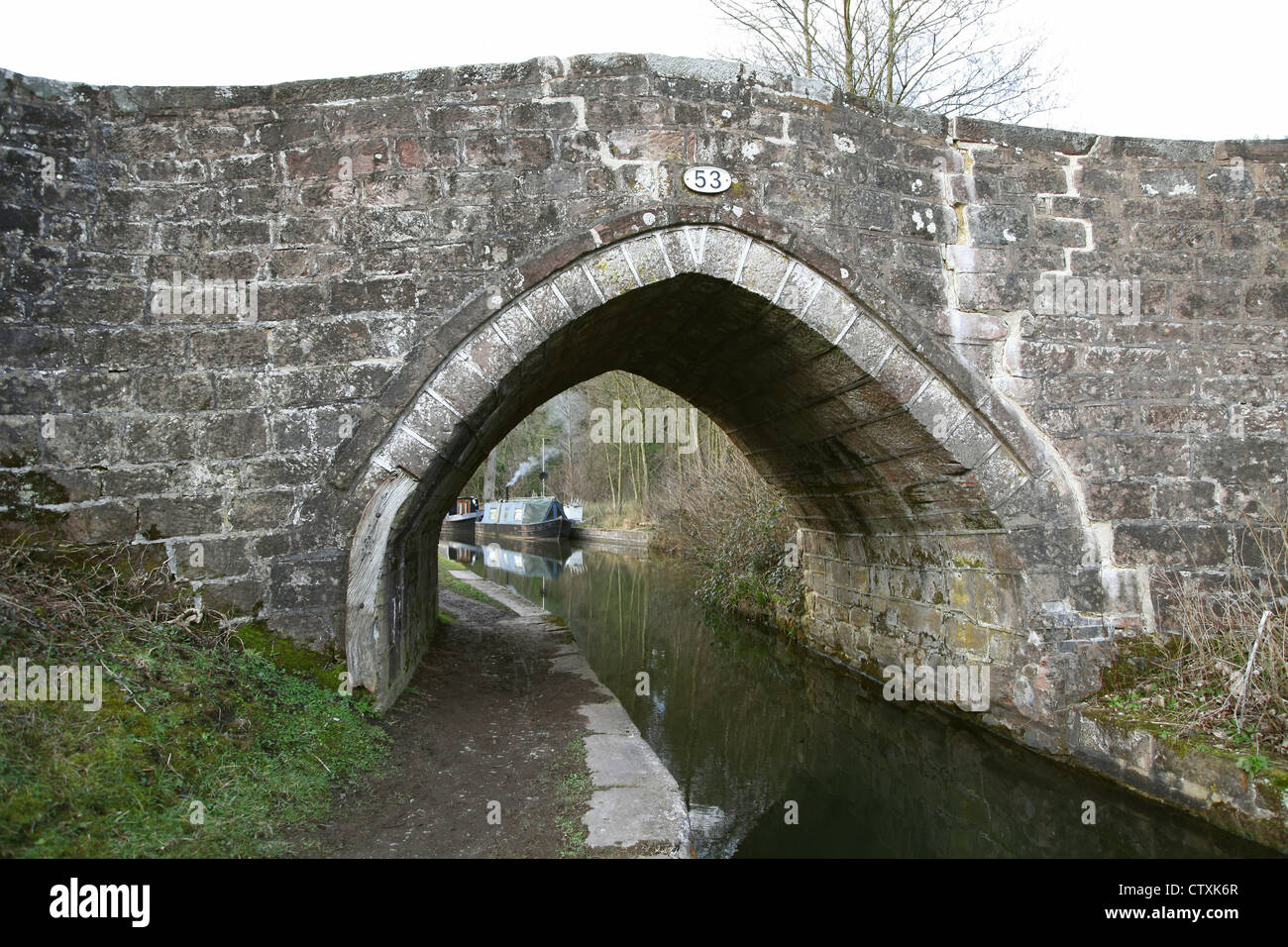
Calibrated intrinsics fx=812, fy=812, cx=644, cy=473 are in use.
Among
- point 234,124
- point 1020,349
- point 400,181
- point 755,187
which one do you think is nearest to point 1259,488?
point 1020,349

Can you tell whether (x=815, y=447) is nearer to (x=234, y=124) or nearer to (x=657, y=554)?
(x=234, y=124)

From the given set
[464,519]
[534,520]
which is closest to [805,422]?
[534,520]

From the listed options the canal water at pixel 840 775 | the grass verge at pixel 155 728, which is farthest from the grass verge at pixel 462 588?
the grass verge at pixel 155 728

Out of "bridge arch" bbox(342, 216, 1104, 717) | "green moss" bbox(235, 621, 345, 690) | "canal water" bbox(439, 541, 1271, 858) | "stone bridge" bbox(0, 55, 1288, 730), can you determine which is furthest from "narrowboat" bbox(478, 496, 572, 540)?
"green moss" bbox(235, 621, 345, 690)

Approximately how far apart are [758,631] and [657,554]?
9008 millimetres

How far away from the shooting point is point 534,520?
2680 cm

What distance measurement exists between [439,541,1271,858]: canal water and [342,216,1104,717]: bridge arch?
1.84 ft

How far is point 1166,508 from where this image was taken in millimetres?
4875

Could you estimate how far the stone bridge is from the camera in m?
4.14

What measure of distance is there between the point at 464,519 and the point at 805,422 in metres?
31.3

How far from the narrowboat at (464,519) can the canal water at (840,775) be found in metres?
27.3

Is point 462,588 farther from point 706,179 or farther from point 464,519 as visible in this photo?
point 464,519

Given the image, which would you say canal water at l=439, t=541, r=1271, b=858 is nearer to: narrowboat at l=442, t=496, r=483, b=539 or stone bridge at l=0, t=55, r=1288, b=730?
stone bridge at l=0, t=55, r=1288, b=730

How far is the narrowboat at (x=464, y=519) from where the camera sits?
3559 centimetres
